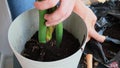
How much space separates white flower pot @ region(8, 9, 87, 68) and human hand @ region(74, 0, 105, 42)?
0.22 feet

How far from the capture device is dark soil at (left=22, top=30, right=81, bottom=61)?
0.53 meters

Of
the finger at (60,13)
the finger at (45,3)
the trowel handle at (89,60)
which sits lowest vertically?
the trowel handle at (89,60)

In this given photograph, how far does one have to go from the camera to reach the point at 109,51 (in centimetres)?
70

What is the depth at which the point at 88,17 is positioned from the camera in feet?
2.20

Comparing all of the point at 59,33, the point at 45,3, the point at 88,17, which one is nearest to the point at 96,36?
the point at 88,17

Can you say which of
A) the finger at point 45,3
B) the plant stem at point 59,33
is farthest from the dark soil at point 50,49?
the finger at point 45,3

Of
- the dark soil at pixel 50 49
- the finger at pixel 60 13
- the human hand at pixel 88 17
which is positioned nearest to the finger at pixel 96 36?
the human hand at pixel 88 17

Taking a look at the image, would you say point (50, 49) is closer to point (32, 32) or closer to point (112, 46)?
point (32, 32)

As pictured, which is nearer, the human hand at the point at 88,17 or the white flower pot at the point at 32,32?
the white flower pot at the point at 32,32

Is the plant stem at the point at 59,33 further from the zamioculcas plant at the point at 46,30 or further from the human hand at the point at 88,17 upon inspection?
the human hand at the point at 88,17

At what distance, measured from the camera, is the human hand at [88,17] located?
2.12 feet

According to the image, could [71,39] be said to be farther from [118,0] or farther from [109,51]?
[118,0]

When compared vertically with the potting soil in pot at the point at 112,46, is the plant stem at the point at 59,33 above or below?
above

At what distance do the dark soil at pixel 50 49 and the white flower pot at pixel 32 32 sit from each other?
2 cm
